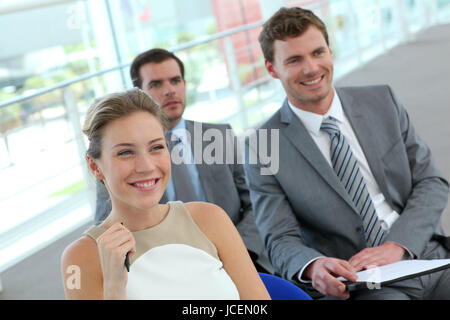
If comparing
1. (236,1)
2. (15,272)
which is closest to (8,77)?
(236,1)

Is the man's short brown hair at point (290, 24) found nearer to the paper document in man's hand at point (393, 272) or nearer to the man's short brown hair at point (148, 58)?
the man's short brown hair at point (148, 58)

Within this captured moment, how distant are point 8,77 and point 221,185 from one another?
25.9 feet

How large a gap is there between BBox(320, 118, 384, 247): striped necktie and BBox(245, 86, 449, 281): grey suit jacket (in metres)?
0.04

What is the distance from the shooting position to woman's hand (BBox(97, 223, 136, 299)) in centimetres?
95

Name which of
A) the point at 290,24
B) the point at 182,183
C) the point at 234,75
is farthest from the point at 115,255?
the point at 234,75

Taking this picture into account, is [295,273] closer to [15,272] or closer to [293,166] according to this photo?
[293,166]

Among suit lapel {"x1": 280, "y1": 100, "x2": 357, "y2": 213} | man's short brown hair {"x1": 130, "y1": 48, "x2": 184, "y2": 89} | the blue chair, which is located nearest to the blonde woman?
the blue chair

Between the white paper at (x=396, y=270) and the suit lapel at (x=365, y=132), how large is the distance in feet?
1.08

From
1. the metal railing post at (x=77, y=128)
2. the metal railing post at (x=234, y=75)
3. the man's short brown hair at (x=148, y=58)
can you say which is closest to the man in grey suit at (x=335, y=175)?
the man's short brown hair at (x=148, y=58)

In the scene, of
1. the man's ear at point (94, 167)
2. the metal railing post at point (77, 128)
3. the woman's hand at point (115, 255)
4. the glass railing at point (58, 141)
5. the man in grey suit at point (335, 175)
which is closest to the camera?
the woman's hand at point (115, 255)

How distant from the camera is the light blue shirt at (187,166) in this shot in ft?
7.07

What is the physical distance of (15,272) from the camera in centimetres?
324

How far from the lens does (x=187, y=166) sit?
2.21 meters

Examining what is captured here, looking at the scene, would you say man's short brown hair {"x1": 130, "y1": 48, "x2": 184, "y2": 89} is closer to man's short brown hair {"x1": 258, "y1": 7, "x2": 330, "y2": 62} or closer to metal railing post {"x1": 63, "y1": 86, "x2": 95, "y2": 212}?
man's short brown hair {"x1": 258, "y1": 7, "x2": 330, "y2": 62}
